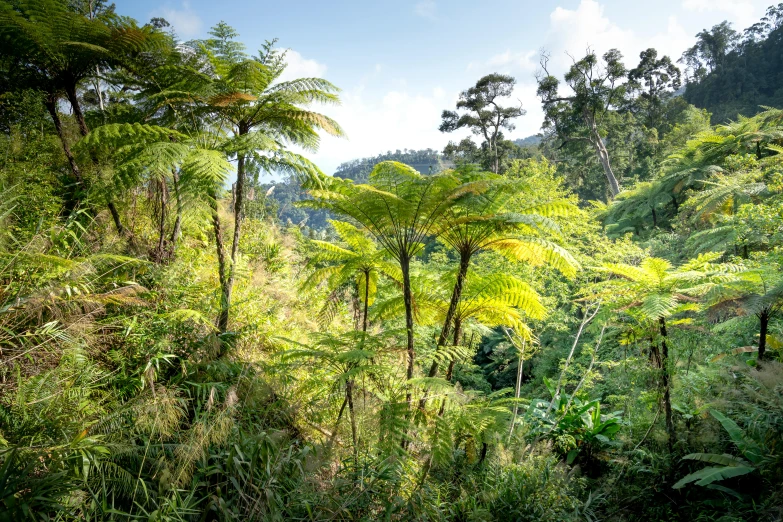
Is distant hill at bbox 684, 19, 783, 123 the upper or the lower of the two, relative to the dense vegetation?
upper

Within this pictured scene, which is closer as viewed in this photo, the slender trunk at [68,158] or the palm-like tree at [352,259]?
the palm-like tree at [352,259]

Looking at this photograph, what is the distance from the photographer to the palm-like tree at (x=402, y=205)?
2.98 m

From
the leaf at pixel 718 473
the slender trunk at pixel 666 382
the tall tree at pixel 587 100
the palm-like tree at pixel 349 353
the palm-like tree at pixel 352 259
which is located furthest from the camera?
the tall tree at pixel 587 100

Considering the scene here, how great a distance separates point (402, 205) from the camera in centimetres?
296

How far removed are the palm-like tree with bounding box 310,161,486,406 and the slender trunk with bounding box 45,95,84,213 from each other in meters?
2.84

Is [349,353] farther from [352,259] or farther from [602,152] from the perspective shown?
[602,152]

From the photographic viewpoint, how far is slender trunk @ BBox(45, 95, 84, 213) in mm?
3875

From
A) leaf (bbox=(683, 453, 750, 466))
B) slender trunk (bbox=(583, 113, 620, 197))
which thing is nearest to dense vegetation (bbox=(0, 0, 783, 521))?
leaf (bbox=(683, 453, 750, 466))

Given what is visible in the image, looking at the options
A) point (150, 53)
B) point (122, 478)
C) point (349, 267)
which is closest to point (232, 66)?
point (150, 53)

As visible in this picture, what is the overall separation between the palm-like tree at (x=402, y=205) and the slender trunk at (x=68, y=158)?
2.84 meters

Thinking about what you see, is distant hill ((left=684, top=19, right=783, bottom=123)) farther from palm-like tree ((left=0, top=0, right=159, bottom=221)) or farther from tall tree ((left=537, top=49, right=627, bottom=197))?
palm-like tree ((left=0, top=0, right=159, bottom=221))

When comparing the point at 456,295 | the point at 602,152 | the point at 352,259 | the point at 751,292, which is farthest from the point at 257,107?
the point at 602,152

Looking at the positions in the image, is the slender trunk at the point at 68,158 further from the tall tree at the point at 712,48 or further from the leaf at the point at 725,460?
the tall tree at the point at 712,48

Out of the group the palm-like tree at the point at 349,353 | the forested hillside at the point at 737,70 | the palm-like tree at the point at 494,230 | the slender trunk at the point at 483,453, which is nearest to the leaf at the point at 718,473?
the slender trunk at the point at 483,453
